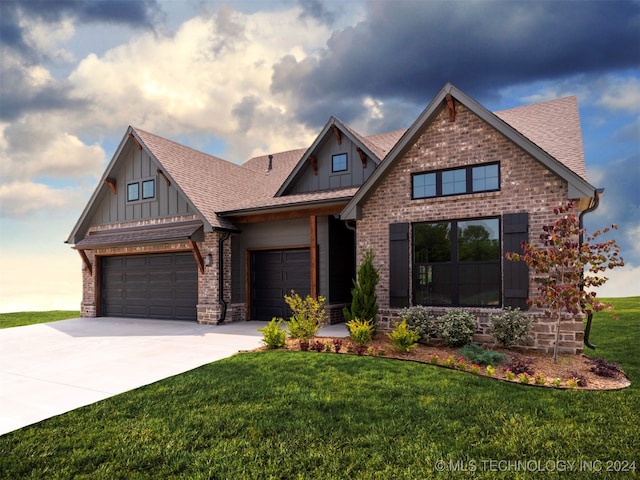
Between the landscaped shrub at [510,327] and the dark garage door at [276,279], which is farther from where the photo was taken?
the dark garage door at [276,279]

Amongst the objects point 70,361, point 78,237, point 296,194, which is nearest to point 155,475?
point 70,361

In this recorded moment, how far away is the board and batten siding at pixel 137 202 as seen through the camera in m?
16.0

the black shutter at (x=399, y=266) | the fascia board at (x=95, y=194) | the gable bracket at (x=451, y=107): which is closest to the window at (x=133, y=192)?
the fascia board at (x=95, y=194)

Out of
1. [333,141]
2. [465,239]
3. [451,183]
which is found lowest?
[465,239]

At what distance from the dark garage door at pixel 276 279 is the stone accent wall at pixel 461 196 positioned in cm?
335

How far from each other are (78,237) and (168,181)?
5739mm

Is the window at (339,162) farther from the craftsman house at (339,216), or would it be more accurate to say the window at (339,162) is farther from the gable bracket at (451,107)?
the gable bracket at (451,107)

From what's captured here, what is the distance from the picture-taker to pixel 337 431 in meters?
5.05

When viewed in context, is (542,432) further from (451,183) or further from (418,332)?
(451,183)

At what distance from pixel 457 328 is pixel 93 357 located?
26.9 feet

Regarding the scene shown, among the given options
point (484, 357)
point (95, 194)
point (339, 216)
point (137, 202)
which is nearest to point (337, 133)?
point (339, 216)

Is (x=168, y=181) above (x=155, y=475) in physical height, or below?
above

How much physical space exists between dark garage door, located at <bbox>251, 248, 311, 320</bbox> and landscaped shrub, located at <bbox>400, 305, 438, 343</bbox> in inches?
189

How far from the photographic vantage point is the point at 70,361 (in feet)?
29.7
